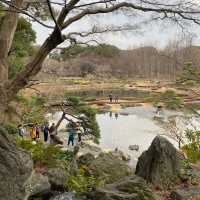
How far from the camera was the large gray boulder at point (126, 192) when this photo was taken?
638cm

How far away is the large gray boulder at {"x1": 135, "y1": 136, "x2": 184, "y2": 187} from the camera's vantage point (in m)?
9.15

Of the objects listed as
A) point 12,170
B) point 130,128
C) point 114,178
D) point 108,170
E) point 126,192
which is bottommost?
point 114,178

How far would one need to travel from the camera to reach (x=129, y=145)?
1020 inches

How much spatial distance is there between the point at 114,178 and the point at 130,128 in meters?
23.3

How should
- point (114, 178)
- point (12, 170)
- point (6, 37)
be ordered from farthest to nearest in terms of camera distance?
1. point (114, 178)
2. point (6, 37)
3. point (12, 170)

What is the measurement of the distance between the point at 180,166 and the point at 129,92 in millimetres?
55909

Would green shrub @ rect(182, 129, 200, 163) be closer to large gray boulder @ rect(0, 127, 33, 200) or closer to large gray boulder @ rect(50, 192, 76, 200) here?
large gray boulder @ rect(50, 192, 76, 200)

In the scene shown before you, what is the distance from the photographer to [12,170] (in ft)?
17.3

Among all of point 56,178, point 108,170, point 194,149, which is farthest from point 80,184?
point 194,149

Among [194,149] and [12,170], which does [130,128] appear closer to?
[194,149]

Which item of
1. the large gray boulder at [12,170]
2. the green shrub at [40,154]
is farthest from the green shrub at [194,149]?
the large gray boulder at [12,170]

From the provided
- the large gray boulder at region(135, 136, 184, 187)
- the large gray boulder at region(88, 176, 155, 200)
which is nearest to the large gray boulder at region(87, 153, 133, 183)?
the large gray boulder at region(135, 136, 184, 187)

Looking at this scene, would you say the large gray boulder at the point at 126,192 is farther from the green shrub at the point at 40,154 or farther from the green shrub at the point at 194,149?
the green shrub at the point at 194,149

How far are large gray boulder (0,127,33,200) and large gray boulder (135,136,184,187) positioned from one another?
14.4ft
